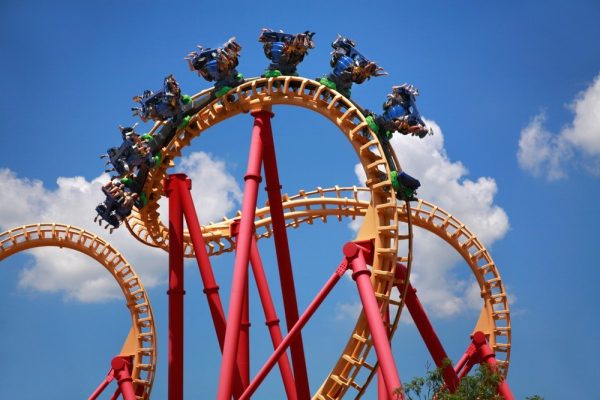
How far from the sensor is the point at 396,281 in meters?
15.7

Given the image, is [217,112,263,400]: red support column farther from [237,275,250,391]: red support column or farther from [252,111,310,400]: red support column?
[237,275,250,391]: red support column

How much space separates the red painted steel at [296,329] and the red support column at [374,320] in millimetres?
267

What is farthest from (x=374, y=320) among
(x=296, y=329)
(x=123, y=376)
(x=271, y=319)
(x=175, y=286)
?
(x=123, y=376)

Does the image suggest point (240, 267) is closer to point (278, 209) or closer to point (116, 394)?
point (278, 209)

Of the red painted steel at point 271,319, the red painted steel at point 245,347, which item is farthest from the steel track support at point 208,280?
the red painted steel at point 271,319

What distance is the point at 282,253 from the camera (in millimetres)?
16844

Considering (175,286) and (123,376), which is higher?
(123,376)

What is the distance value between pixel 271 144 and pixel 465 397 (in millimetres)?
5851

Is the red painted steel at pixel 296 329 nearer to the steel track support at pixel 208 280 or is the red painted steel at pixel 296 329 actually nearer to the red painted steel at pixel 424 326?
the steel track support at pixel 208 280

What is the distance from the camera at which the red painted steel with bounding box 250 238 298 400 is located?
1692 cm

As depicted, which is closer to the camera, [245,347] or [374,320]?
[374,320]

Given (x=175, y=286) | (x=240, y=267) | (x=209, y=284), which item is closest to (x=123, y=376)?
(x=175, y=286)

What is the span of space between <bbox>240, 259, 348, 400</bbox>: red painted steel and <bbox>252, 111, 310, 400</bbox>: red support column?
0.94 metres

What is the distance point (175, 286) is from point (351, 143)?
3.98 m
